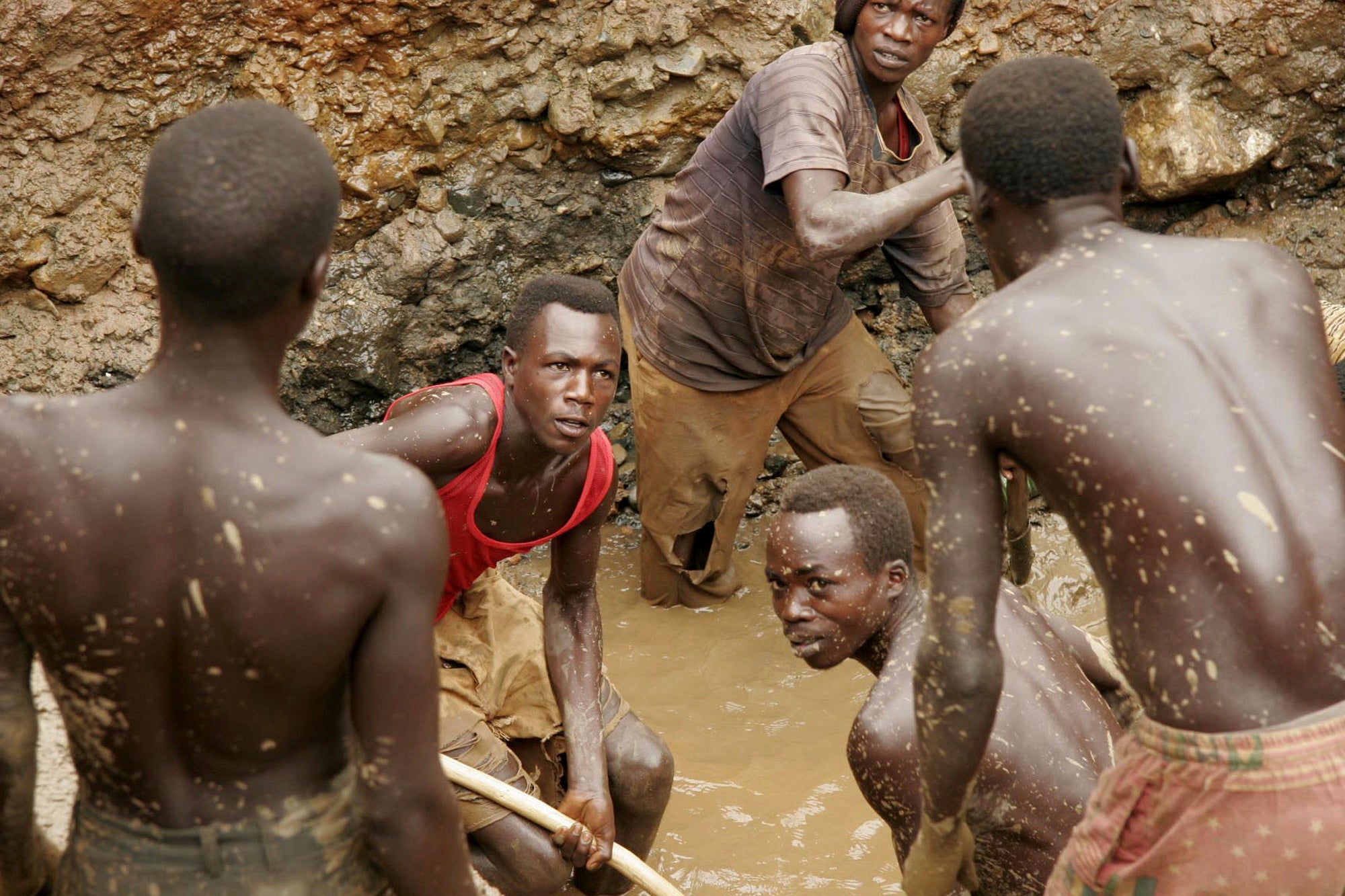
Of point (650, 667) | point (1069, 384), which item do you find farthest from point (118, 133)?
point (1069, 384)

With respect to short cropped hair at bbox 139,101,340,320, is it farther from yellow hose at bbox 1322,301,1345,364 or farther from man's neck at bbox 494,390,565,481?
yellow hose at bbox 1322,301,1345,364

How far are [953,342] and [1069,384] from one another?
0.59ft

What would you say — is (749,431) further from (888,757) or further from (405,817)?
(405,817)

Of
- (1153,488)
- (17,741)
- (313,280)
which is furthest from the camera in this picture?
(1153,488)

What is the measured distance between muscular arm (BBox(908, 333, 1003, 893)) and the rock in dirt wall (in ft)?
10.9

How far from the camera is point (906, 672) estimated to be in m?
2.62

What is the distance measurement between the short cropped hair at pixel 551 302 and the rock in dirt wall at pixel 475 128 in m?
1.98

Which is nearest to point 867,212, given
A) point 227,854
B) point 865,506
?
point 865,506

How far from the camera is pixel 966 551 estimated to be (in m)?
2.04

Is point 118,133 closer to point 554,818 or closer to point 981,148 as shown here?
point 554,818

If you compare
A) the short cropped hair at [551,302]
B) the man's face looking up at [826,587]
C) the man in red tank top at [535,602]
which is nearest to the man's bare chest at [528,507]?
the man in red tank top at [535,602]

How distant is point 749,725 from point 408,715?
259 centimetres

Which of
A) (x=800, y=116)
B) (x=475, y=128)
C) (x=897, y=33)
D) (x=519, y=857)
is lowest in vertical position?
(x=519, y=857)

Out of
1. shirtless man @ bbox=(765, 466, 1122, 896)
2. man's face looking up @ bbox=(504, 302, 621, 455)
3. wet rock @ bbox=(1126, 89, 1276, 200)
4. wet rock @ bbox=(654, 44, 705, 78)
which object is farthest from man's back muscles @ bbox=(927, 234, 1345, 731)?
wet rock @ bbox=(1126, 89, 1276, 200)
